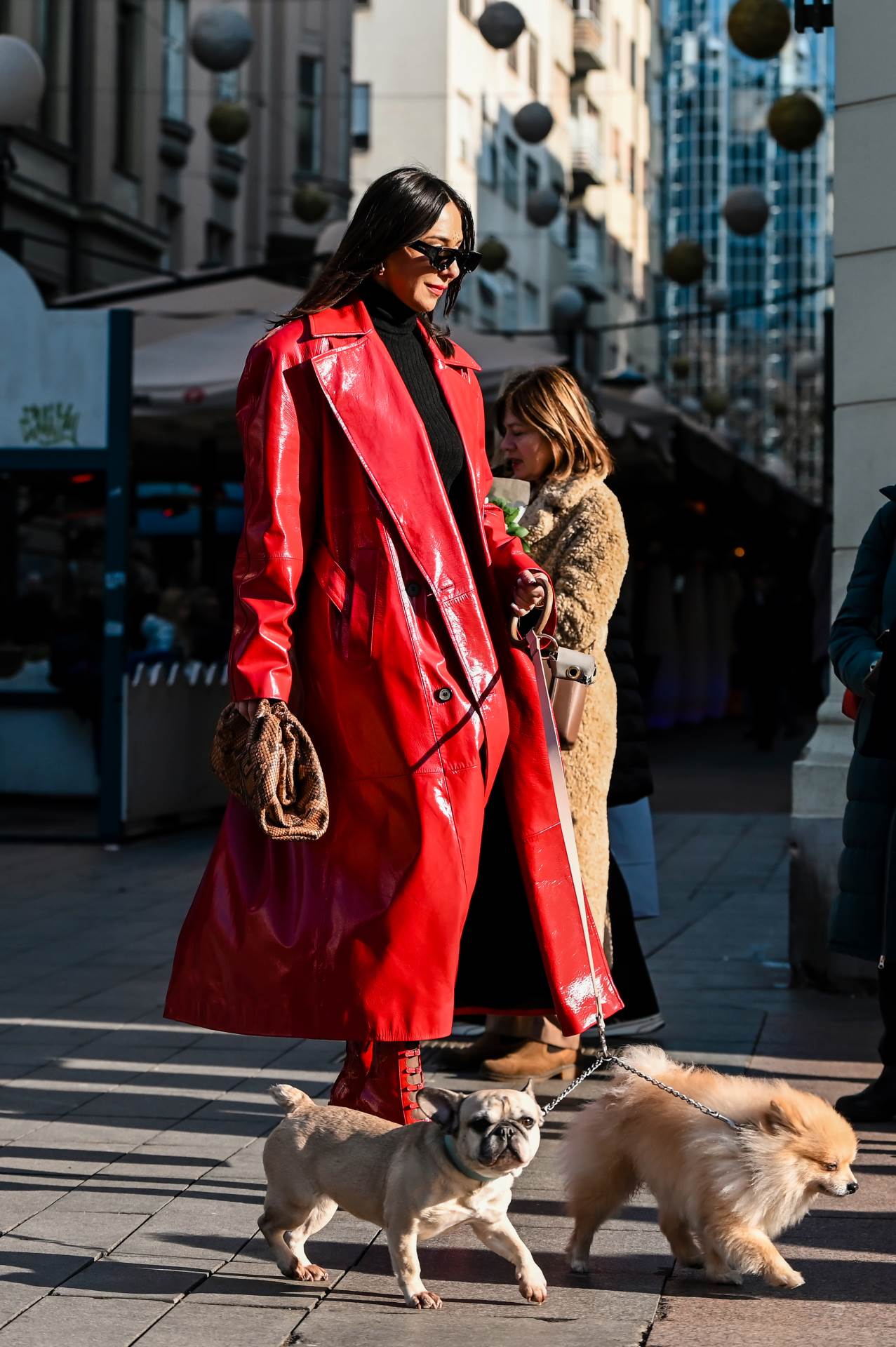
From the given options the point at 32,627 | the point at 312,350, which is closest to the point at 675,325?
the point at 32,627

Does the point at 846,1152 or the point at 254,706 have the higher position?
the point at 254,706

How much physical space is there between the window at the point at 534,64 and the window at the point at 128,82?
18.1 meters

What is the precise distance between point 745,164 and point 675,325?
298 feet

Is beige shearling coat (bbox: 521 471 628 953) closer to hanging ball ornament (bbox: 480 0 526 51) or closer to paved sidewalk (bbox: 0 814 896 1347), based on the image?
paved sidewalk (bbox: 0 814 896 1347)

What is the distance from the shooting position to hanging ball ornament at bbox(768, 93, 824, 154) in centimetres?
1342

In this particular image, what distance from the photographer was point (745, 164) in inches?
5723

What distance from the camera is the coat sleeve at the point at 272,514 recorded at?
3.65 metres

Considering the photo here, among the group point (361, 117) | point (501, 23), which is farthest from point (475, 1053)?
point (361, 117)

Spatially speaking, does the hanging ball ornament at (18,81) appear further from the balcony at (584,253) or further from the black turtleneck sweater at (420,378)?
the balcony at (584,253)

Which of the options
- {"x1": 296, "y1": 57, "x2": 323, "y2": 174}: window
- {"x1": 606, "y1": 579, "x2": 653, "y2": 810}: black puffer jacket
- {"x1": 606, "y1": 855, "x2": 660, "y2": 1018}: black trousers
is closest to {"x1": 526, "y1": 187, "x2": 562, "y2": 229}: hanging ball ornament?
{"x1": 606, "y1": 579, "x2": 653, "y2": 810}: black puffer jacket

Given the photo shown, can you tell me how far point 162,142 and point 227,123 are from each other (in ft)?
41.8

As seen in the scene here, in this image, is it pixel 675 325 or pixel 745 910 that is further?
pixel 675 325

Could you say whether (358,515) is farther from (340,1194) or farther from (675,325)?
(675,325)

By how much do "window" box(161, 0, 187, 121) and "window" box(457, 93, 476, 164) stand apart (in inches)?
474
